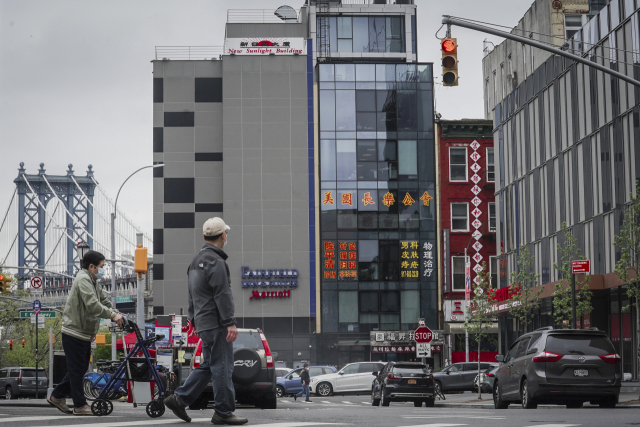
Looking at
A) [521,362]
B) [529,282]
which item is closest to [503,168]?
[529,282]

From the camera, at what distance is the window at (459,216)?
63156 mm

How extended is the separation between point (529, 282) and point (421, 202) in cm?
2146

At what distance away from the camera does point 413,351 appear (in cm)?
6122

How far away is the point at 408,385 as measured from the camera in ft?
95.3

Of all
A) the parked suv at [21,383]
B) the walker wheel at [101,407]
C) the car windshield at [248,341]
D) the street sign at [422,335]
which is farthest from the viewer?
the parked suv at [21,383]

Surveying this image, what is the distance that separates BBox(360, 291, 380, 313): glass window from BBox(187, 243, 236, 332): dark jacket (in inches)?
2090

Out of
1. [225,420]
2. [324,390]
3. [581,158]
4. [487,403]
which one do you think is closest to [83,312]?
[225,420]

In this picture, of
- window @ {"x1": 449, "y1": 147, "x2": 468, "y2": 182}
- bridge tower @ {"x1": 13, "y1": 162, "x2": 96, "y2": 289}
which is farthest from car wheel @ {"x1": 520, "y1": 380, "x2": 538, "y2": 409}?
bridge tower @ {"x1": 13, "y1": 162, "x2": 96, "y2": 289}

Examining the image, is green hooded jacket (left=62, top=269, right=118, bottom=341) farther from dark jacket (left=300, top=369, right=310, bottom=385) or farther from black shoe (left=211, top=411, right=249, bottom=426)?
dark jacket (left=300, top=369, right=310, bottom=385)

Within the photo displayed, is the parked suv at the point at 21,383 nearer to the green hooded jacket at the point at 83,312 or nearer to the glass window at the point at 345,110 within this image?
the glass window at the point at 345,110

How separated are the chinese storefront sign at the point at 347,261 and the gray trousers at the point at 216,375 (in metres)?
53.2

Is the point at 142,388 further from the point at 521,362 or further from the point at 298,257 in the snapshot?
the point at 298,257

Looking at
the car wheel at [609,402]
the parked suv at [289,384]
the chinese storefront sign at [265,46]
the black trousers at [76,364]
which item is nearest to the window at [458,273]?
the chinese storefront sign at [265,46]

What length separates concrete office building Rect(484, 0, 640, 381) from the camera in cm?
3378
